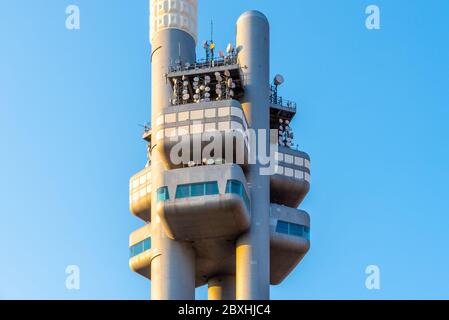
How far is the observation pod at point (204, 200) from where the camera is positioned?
338ft

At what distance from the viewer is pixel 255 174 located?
362 ft

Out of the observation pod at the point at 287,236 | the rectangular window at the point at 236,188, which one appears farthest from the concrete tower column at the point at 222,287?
the rectangular window at the point at 236,188

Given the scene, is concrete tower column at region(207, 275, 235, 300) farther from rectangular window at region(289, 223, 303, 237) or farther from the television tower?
rectangular window at region(289, 223, 303, 237)

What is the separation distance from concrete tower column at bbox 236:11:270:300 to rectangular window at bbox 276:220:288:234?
2.03 meters

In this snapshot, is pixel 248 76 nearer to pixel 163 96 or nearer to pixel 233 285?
pixel 163 96

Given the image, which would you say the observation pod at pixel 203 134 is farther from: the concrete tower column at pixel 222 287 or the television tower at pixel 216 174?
the concrete tower column at pixel 222 287

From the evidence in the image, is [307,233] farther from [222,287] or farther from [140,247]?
[140,247]

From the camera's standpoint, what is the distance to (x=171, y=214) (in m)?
104

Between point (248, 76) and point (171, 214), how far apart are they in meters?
17.4

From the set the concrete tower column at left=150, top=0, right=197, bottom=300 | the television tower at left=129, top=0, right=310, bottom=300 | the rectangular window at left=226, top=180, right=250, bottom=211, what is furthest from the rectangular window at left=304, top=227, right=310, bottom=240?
the concrete tower column at left=150, top=0, right=197, bottom=300

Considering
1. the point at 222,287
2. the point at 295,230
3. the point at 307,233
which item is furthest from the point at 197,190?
the point at 222,287

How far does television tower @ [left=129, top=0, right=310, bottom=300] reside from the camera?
10462cm
